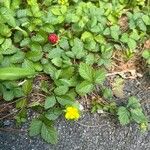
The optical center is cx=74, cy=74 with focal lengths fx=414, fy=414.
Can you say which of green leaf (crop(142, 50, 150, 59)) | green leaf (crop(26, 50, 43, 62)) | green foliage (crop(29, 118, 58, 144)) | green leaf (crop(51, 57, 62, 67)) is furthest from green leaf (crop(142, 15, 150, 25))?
green foliage (crop(29, 118, 58, 144))

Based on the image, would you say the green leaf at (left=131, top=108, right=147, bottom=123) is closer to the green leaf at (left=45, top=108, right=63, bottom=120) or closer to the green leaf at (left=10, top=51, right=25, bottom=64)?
the green leaf at (left=45, top=108, right=63, bottom=120)

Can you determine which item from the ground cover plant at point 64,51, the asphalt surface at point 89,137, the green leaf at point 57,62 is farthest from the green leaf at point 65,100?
the green leaf at point 57,62

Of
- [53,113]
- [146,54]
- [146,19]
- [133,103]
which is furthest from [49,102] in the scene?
[146,19]

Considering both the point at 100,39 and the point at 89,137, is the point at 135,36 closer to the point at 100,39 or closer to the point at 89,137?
the point at 100,39

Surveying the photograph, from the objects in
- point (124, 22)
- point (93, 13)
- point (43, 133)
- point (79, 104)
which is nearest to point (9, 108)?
point (43, 133)

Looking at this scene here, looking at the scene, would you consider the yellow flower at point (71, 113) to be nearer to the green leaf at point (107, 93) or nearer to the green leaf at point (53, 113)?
the green leaf at point (53, 113)

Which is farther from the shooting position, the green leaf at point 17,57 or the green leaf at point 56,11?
the green leaf at point 56,11
